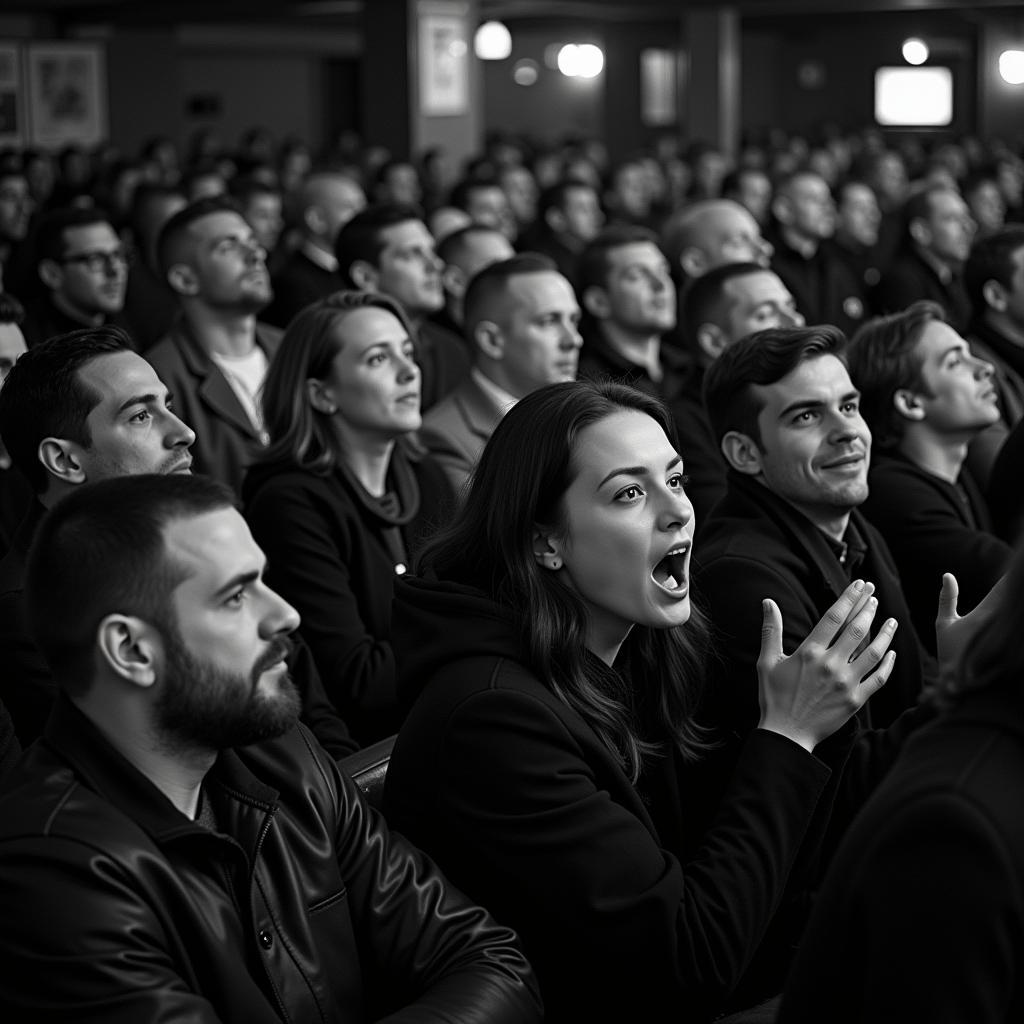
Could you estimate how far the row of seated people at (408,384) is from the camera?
3.72m

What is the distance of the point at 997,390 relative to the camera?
16.8ft

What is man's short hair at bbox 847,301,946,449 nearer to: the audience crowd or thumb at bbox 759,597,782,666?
the audience crowd

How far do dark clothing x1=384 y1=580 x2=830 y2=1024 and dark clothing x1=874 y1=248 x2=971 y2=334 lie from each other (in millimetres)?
6086

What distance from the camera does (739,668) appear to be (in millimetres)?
2781

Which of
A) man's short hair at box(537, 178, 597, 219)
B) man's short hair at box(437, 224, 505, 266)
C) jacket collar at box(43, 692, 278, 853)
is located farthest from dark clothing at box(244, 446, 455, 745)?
man's short hair at box(537, 178, 597, 219)

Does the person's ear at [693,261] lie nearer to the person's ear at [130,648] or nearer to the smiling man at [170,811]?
the smiling man at [170,811]

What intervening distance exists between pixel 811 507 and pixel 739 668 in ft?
1.93

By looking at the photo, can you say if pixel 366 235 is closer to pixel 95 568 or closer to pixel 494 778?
pixel 494 778

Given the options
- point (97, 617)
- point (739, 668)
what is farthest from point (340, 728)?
point (97, 617)

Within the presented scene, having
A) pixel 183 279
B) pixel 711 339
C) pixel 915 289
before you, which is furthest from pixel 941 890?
pixel 915 289

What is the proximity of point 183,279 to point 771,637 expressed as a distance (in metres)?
3.97

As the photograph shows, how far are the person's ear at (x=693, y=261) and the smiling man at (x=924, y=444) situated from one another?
3.22 meters

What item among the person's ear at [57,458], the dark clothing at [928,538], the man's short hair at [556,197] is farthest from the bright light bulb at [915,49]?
the person's ear at [57,458]

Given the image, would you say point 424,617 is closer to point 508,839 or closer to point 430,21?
point 508,839
